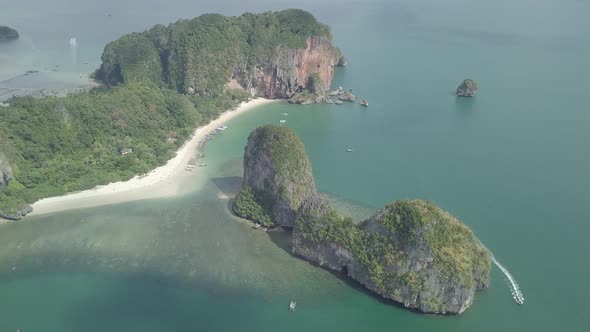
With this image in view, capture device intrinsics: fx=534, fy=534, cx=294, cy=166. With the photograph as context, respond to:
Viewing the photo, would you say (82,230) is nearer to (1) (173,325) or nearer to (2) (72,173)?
Result: (2) (72,173)

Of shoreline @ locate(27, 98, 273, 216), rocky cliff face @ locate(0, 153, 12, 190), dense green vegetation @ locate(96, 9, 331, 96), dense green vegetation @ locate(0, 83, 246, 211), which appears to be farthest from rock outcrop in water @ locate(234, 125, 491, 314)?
dense green vegetation @ locate(96, 9, 331, 96)

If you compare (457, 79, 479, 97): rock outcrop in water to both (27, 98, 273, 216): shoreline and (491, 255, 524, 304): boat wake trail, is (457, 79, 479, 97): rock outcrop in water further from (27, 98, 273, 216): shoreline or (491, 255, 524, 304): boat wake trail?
(491, 255, 524, 304): boat wake trail

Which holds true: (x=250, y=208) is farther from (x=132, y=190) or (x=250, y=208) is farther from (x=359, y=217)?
(x=132, y=190)

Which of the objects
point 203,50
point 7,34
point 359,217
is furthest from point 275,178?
point 7,34

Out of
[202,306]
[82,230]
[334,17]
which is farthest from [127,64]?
[334,17]

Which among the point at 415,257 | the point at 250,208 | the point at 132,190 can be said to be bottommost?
the point at 132,190
